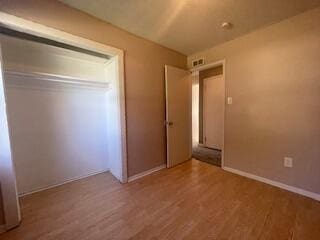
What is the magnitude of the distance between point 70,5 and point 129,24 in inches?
27.0

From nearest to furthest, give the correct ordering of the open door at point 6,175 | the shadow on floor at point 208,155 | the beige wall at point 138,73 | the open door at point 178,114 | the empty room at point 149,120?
the open door at point 6,175, the empty room at point 149,120, the beige wall at point 138,73, the open door at point 178,114, the shadow on floor at point 208,155

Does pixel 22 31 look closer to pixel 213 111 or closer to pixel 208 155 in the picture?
pixel 208 155

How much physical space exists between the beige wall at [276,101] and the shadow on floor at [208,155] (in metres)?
0.52

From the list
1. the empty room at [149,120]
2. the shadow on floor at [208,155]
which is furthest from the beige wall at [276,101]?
the shadow on floor at [208,155]

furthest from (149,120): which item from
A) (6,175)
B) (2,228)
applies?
(2,228)

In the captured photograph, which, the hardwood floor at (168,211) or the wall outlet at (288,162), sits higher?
the wall outlet at (288,162)

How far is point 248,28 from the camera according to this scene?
88.7 inches

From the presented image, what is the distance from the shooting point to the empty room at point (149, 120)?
5.04 ft

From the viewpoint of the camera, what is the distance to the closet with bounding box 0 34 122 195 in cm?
198

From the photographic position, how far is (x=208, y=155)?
12.2 ft

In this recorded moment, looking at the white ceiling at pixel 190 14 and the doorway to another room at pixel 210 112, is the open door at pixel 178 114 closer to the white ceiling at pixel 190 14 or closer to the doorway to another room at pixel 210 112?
the white ceiling at pixel 190 14

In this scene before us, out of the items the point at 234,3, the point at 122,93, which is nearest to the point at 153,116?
the point at 122,93

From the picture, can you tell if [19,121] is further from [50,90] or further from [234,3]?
[234,3]

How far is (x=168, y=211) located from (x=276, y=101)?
1.99 metres
